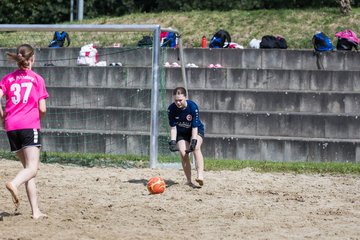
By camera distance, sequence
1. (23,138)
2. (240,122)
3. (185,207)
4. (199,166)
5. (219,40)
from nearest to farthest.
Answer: (23,138) < (185,207) < (199,166) < (240,122) < (219,40)

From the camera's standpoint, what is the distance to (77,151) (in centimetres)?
1806

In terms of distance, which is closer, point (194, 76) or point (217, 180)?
point (217, 180)

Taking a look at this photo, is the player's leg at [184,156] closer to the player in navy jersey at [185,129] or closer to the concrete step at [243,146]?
the player in navy jersey at [185,129]

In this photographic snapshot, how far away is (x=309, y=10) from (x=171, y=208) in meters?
14.9

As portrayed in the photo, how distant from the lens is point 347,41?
20859 millimetres

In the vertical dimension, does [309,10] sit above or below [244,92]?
above

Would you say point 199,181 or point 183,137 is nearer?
point 199,181

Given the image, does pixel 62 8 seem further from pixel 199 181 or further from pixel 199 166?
pixel 199 181

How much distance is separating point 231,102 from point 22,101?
9.18m

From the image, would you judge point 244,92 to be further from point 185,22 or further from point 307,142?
point 185,22

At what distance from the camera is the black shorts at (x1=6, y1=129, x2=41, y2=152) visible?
10016 millimetres

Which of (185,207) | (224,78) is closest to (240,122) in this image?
(224,78)

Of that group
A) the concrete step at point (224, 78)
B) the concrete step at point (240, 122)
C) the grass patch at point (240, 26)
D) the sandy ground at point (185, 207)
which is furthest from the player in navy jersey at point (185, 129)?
the grass patch at point (240, 26)

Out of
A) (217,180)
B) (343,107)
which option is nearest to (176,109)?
(217,180)
